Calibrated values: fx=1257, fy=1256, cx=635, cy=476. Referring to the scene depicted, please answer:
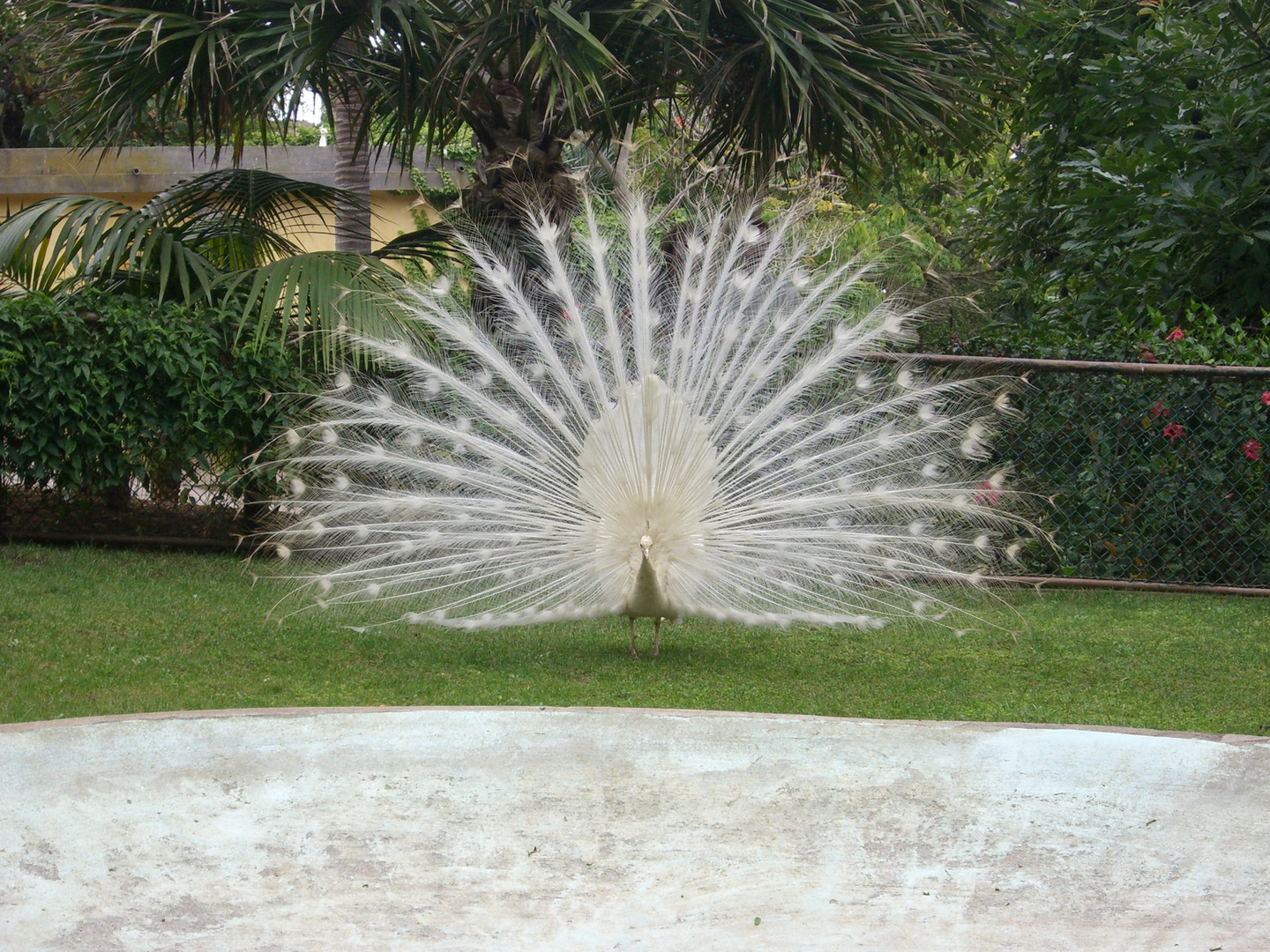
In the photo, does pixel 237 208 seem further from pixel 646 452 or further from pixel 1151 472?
pixel 1151 472

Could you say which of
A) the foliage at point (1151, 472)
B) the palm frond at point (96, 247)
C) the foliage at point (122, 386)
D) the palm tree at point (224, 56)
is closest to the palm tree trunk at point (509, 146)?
the palm tree at point (224, 56)

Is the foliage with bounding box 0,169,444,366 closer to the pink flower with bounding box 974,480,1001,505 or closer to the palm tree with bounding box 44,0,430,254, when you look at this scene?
the palm tree with bounding box 44,0,430,254

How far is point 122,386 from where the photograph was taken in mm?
7645

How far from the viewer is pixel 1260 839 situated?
3.89 m

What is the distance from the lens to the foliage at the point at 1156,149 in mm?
8031

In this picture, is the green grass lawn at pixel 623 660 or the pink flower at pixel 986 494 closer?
the green grass lawn at pixel 623 660

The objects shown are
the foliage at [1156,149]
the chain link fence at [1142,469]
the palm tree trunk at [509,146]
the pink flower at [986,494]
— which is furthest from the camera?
the foliage at [1156,149]

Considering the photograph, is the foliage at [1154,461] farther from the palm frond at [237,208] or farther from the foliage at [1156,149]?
the palm frond at [237,208]

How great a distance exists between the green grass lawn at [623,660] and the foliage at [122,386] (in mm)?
739

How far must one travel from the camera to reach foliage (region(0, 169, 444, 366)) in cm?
693

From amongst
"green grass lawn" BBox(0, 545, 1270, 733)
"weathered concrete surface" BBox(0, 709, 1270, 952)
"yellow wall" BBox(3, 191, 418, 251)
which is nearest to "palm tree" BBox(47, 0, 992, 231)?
"green grass lawn" BBox(0, 545, 1270, 733)

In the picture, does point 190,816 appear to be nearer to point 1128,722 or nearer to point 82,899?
point 82,899

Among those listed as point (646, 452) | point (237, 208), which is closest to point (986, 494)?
point (646, 452)

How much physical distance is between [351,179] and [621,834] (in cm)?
677
